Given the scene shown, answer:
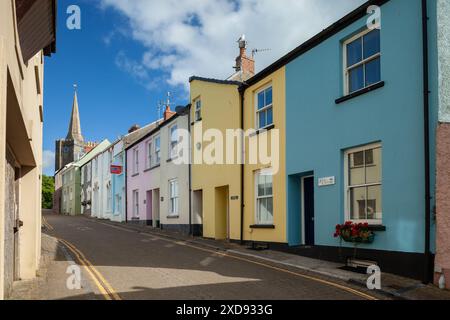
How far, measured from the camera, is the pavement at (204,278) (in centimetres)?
830

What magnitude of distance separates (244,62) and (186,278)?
48.5 feet

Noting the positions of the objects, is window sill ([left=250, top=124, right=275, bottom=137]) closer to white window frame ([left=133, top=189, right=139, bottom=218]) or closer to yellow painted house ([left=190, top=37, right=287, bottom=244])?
yellow painted house ([left=190, top=37, right=287, bottom=244])

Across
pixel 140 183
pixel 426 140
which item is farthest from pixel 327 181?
pixel 140 183

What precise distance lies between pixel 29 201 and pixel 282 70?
8.33 meters

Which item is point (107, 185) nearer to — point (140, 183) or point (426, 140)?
point (140, 183)

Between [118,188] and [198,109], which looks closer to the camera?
[198,109]

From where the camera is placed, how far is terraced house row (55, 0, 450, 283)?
30.6 ft

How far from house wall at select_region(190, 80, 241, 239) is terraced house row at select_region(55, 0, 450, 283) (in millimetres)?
60

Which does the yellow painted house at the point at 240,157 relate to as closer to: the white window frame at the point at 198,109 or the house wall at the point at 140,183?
the white window frame at the point at 198,109

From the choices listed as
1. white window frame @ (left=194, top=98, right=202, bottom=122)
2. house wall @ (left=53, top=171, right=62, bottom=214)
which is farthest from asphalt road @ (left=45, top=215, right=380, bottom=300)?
house wall @ (left=53, top=171, right=62, bottom=214)

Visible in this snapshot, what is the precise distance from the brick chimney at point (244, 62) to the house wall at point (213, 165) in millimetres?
2691

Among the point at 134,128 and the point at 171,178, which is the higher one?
the point at 134,128

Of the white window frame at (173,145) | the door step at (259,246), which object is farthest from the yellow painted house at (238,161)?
the white window frame at (173,145)

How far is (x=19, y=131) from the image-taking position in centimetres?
720
